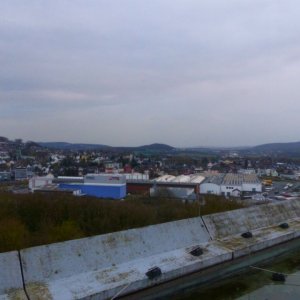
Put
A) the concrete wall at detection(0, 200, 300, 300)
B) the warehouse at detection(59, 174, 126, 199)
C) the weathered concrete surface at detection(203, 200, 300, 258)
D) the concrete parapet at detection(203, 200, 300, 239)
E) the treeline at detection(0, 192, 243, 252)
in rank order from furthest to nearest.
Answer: the warehouse at detection(59, 174, 126, 199) → the treeline at detection(0, 192, 243, 252) → the concrete parapet at detection(203, 200, 300, 239) → the weathered concrete surface at detection(203, 200, 300, 258) → the concrete wall at detection(0, 200, 300, 300)

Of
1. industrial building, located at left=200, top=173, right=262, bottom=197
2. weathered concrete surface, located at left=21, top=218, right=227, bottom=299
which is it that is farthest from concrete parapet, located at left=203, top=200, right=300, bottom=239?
industrial building, located at left=200, top=173, right=262, bottom=197

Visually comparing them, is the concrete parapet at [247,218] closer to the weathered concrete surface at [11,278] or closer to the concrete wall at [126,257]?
the concrete wall at [126,257]

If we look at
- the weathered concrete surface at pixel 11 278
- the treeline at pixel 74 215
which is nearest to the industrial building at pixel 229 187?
the treeline at pixel 74 215

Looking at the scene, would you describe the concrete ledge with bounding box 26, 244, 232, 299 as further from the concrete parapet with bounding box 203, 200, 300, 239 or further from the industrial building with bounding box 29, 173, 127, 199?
the industrial building with bounding box 29, 173, 127, 199

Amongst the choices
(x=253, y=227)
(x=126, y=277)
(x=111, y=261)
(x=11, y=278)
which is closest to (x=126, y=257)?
(x=111, y=261)

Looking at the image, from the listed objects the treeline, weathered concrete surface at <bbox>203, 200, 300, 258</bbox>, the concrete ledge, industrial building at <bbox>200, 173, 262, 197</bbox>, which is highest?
weathered concrete surface at <bbox>203, 200, 300, 258</bbox>

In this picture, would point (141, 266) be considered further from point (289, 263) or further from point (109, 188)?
point (109, 188)

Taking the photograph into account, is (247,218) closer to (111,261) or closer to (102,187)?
(111,261)
